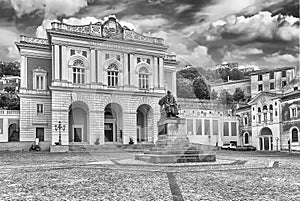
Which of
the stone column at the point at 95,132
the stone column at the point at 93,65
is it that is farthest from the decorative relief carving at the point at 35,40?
the stone column at the point at 95,132

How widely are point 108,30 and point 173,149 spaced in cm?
3689

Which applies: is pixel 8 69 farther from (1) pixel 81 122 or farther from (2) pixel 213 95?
(2) pixel 213 95

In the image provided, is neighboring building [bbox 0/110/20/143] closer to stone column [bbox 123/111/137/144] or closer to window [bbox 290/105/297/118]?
stone column [bbox 123/111/137/144]

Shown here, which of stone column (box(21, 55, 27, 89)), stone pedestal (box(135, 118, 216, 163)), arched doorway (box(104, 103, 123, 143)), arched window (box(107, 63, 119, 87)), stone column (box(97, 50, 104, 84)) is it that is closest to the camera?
stone pedestal (box(135, 118, 216, 163))

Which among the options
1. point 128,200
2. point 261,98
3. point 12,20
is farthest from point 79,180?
point 261,98

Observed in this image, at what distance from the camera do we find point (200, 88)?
13.2 meters

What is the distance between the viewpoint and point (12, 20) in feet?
158

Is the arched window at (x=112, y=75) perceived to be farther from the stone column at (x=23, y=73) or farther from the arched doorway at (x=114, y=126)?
the stone column at (x=23, y=73)

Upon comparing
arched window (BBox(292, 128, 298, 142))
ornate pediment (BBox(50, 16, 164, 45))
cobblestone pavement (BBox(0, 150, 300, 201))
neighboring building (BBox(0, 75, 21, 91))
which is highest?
ornate pediment (BBox(50, 16, 164, 45))

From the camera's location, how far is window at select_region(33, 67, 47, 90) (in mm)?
53906

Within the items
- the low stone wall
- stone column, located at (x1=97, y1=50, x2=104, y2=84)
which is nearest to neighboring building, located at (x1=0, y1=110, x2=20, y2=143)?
the low stone wall

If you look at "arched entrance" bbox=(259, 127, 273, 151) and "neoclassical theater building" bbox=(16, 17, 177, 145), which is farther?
"arched entrance" bbox=(259, 127, 273, 151)

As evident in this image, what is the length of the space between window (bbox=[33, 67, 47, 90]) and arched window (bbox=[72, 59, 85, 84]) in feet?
20.6

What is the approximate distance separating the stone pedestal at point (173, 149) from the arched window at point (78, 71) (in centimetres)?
3169
